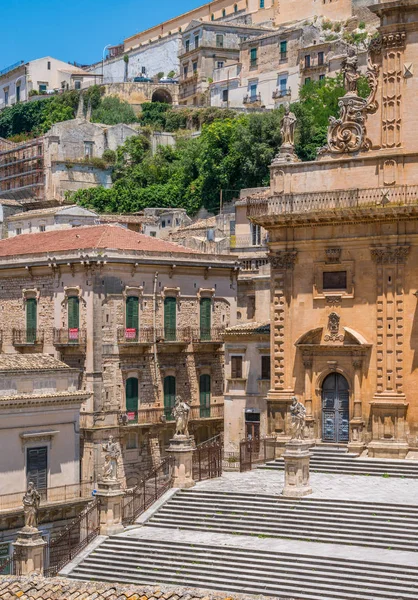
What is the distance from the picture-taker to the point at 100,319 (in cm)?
5022

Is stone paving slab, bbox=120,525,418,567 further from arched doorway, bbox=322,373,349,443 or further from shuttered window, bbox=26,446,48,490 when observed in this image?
shuttered window, bbox=26,446,48,490

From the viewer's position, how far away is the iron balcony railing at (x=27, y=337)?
172 ft

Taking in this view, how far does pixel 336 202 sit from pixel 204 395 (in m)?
16.5

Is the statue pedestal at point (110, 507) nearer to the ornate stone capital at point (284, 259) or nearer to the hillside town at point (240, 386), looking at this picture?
the hillside town at point (240, 386)

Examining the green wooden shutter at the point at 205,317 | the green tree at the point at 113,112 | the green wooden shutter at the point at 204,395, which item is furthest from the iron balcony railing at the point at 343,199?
the green tree at the point at 113,112

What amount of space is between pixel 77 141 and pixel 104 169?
266 centimetres

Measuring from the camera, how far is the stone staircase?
36.9 m

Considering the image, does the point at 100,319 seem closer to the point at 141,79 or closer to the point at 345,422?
the point at 345,422

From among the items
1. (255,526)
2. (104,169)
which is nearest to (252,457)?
(255,526)

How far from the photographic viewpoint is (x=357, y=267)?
128 ft

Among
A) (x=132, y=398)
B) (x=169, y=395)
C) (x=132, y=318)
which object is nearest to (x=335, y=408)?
(x=132, y=398)

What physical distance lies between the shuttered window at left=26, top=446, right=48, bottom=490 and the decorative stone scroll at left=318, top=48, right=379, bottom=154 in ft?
42.3

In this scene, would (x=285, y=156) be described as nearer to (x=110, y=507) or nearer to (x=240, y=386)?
(x=240, y=386)

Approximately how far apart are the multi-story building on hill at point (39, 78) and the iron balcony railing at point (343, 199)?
7832cm
